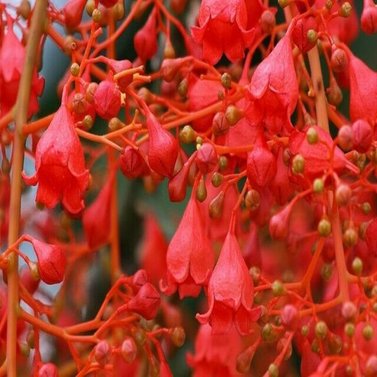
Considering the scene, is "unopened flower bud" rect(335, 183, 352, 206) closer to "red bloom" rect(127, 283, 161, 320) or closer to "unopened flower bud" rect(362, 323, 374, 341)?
"unopened flower bud" rect(362, 323, 374, 341)

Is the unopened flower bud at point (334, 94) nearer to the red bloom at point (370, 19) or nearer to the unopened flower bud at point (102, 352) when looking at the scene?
the red bloom at point (370, 19)

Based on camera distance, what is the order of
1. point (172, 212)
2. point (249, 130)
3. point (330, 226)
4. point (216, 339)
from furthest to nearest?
point (172, 212) → point (216, 339) → point (249, 130) → point (330, 226)

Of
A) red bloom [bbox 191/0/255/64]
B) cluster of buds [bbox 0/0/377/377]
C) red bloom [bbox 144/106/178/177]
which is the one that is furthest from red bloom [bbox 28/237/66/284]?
red bloom [bbox 191/0/255/64]

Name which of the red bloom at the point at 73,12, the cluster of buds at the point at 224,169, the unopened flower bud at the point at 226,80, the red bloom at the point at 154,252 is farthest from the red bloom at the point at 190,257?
the red bloom at the point at 154,252

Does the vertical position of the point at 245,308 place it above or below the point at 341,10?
below

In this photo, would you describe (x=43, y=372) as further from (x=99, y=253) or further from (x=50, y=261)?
(x=99, y=253)

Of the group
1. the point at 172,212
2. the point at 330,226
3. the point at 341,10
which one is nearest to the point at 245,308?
the point at 330,226

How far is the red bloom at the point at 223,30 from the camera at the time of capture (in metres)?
1.07

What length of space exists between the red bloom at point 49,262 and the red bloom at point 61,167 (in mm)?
36

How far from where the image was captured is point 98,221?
1375 mm

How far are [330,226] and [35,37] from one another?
1.15ft

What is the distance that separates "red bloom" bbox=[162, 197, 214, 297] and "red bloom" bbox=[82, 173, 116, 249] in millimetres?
267

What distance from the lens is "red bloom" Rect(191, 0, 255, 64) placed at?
42.1 inches

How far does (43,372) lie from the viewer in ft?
3.35
